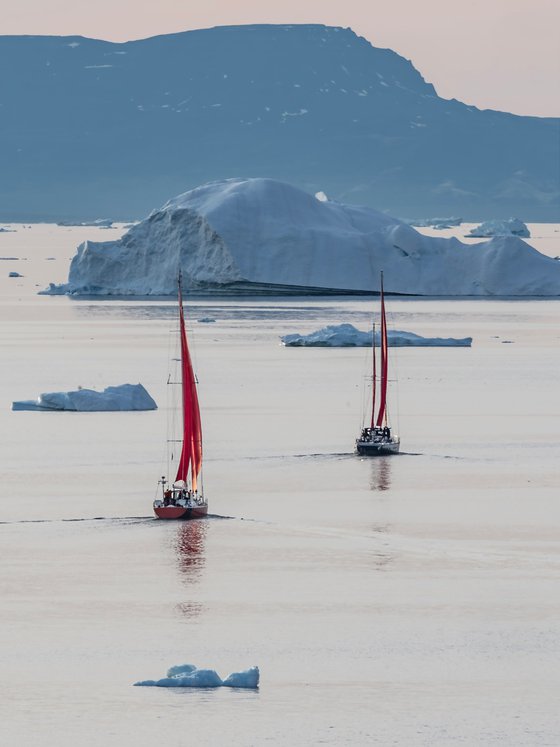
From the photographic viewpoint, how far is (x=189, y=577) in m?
21.2

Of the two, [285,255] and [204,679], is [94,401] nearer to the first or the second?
[204,679]

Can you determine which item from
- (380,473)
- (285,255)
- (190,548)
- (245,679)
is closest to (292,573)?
(190,548)

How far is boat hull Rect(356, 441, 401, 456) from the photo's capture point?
104 feet

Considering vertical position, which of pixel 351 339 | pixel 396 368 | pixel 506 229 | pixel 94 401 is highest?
pixel 506 229

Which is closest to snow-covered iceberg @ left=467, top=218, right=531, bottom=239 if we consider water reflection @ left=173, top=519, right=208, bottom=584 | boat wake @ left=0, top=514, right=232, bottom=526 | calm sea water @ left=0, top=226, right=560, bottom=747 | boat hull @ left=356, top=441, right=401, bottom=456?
calm sea water @ left=0, top=226, right=560, bottom=747

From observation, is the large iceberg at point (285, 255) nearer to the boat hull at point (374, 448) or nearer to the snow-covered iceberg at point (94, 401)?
the snow-covered iceberg at point (94, 401)

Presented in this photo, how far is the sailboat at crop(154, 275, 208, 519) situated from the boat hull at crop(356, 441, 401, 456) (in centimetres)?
558

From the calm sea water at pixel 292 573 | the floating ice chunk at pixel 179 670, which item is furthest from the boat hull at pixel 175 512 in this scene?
the floating ice chunk at pixel 179 670

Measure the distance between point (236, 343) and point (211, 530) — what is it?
104 ft

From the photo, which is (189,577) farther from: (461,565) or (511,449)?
(511,449)

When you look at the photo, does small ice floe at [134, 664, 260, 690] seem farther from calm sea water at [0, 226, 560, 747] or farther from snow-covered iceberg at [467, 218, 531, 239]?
snow-covered iceberg at [467, 218, 531, 239]

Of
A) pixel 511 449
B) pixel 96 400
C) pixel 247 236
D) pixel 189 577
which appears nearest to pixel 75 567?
pixel 189 577

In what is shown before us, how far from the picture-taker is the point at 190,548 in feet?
75.5

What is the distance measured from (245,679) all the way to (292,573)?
16.8ft
